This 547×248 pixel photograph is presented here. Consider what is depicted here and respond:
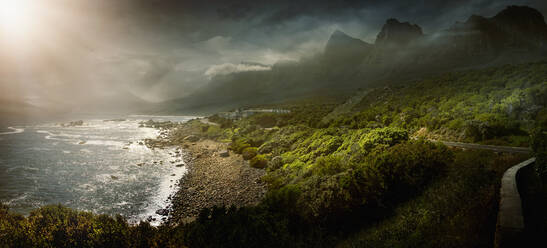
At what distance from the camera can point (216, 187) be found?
28734mm

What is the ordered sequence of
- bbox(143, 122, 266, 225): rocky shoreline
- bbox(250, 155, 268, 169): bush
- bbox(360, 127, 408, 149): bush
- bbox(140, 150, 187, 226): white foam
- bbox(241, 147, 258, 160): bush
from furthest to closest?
bbox(241, 147, 258, 160): bush < bbox(250, 155, 268, 169): bush < bbox(143, 122, 266, 225): rocky shoreline < bbox(140, 150, 187, 226): white foam < bbox(360, 127, 408, 149): bush

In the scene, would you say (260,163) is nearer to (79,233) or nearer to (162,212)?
(162,212)

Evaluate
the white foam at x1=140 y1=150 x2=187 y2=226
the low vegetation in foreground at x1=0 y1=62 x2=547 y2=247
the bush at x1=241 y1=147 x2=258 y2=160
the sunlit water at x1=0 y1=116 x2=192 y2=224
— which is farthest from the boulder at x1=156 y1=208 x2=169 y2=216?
the bush at x1=241 y1=147 x2=258 y2=160

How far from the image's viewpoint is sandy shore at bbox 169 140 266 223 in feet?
77.9

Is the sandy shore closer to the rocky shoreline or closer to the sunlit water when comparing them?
the rocky shoreline

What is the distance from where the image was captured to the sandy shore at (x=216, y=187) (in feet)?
77.9

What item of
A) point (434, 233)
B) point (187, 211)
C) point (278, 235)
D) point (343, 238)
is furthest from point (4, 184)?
point (434, 233)

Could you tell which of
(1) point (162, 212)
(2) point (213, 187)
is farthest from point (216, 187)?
(1) point (162, 212)

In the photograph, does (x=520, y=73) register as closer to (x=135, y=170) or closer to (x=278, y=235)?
(x=278, y=235)

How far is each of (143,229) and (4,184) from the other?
3572 centimetres

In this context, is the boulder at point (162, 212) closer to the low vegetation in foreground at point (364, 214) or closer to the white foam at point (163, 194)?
the white foam at point (163, 194)

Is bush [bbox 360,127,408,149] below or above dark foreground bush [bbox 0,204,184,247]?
above

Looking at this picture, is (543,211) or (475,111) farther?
(475,111)

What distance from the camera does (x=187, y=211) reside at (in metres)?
23.2
